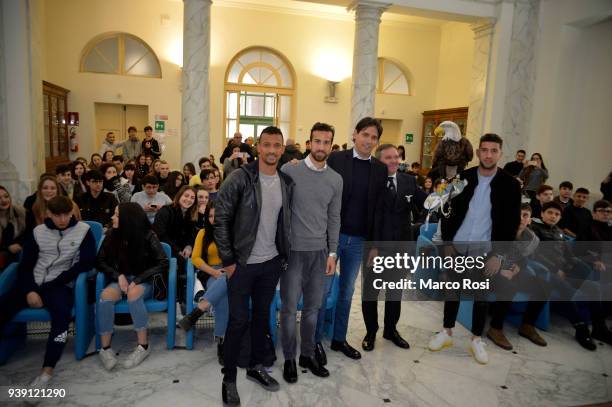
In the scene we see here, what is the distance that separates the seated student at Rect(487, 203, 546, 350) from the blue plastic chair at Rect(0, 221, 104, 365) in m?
3.21

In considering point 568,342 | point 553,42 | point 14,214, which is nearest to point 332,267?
point 568,342

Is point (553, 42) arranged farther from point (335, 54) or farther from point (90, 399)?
point (90, 399)

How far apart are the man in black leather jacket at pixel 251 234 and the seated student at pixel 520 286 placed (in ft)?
6.42

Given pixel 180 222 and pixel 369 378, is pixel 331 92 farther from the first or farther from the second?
pixel 369 378

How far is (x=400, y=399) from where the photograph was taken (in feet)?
9.07

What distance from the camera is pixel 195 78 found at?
25.8 feet

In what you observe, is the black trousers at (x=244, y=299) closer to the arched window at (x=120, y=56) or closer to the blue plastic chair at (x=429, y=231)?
the blue plastic chair at (x=429, y=231)

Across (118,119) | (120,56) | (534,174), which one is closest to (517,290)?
(534,174)

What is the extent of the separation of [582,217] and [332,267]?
3480 mm

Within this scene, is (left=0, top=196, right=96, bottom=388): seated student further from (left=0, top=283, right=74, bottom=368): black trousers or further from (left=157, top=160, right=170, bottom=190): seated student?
(left=157, top=160, right=170, bottom=190): seated student

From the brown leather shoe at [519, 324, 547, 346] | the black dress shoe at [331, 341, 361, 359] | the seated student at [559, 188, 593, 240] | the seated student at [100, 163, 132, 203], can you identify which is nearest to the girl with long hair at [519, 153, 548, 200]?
the seated student at [559, 188, 593, 240]

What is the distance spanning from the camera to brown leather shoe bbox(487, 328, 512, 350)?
11.6 feet

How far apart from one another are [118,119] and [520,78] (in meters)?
9.56

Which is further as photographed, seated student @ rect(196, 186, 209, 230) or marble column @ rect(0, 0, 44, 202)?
marble column @ rect(0, 0, 44, 202)
